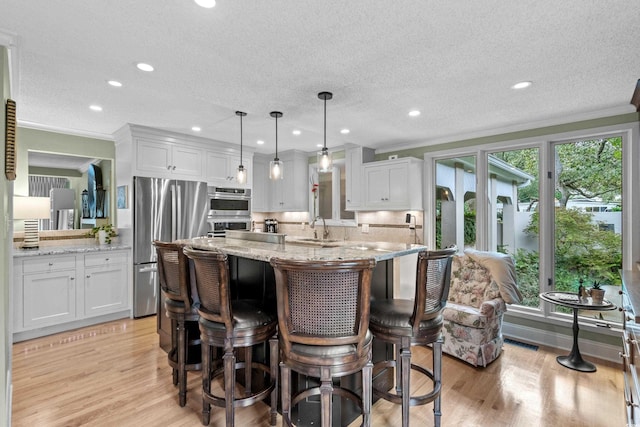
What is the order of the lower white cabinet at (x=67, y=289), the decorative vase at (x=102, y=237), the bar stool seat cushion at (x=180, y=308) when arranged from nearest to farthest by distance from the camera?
the bar stool seat cushion at (x=180, y=308) → the lower white cabinet at (x=67, y=289) → the decorative vase at (x=102, y=237)

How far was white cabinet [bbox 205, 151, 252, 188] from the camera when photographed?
508 cm

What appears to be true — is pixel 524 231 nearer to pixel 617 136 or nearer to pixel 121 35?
pixel 617 136

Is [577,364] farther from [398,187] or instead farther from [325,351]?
[325,351]

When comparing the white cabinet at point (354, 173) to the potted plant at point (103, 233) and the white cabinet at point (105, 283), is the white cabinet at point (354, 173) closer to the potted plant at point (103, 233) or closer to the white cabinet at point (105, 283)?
the white cabinet at point (105, 283)

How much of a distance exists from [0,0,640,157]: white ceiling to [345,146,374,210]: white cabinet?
1292mm

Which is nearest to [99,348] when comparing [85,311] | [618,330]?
[85,311]

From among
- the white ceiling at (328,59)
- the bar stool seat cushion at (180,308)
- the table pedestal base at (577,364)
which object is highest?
the white ceiling at (328,59)

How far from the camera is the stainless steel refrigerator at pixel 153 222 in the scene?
14.2 feet

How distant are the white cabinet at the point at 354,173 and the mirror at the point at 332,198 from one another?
28 centimetres

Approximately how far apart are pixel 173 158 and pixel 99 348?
8.15 ft

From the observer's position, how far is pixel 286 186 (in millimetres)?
6031

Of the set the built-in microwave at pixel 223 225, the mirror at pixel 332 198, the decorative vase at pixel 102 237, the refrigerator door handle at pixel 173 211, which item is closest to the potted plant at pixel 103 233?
the decorative vase at pixel 102 237

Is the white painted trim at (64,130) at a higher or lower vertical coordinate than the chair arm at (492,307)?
higher

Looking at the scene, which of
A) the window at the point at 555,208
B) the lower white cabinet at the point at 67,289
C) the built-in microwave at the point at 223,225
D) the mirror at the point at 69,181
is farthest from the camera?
the built-in microwave at the point at 223,225
